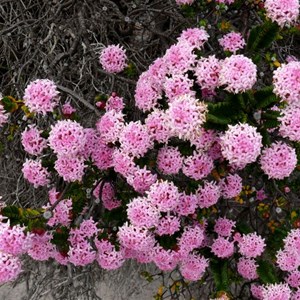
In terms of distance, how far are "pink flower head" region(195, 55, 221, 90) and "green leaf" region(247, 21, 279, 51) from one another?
225mm

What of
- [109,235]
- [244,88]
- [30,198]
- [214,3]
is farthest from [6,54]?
[244,88]

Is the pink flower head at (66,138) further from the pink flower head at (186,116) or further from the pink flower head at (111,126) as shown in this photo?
the pink flower head at (186,116)

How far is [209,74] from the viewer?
164cm

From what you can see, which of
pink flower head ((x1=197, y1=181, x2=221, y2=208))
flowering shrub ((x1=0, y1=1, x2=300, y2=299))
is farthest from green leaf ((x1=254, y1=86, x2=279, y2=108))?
pink flower head ((x1=197, y1=181, x2=221, y2=208))

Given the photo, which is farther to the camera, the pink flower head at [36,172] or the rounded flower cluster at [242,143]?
the pink flower head at [36,172]

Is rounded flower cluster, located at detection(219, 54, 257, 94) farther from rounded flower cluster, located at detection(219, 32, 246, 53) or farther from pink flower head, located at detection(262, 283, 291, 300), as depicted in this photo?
pink flower head, located at detection(262, 283, 291, 300)

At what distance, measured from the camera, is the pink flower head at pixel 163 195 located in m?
1.66

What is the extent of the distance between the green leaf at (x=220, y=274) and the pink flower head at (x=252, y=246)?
175mm

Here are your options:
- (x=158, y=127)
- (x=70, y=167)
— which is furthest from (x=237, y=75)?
(x=70, y=167)

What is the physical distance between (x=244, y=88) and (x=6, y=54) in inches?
82.2

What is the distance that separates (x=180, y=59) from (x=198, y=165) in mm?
416

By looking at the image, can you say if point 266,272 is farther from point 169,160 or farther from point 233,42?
point 233,42

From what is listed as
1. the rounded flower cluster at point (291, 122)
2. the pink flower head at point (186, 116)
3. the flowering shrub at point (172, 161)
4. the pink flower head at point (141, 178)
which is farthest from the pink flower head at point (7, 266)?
the rounded flower cluster at point (291, 122)

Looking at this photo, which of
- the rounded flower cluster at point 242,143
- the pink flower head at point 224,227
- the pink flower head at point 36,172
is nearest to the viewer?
the rounded flower cluster at point 242,143
